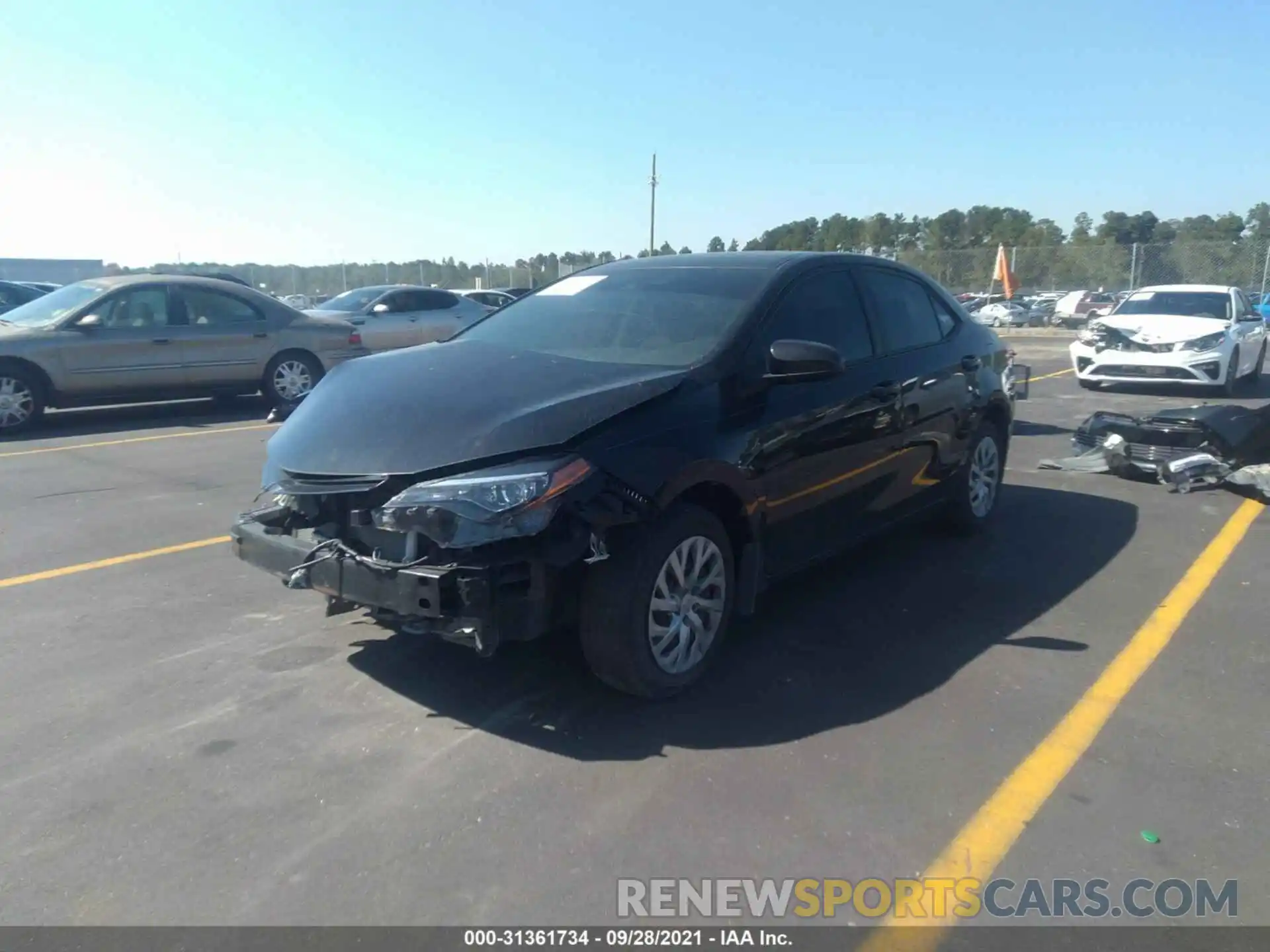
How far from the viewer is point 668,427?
12.3ft

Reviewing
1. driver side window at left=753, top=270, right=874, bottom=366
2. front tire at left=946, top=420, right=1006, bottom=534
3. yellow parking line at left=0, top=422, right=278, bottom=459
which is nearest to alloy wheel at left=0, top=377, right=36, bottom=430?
yellow parking line at left=0, top=422, right=278, bottom=459

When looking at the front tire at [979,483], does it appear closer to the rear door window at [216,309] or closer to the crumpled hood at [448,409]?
the crumpled hood at [448,409]

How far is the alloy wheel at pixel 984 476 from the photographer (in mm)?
6195

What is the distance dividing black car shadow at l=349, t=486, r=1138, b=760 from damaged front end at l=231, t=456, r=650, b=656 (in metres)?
0.47

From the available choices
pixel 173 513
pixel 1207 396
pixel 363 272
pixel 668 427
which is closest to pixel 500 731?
pixel 668 427

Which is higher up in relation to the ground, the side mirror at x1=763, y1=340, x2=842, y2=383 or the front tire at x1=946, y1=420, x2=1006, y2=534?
the side mirror at x1=763, y1=340, x2=842, y2=383

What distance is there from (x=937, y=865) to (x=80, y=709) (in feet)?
10.2

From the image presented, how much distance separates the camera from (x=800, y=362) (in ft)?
13.5

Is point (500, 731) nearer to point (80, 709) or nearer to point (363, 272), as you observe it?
point (80, 709)

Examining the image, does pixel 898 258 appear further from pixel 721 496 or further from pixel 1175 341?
pixel 721 496

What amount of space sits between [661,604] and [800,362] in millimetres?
1203

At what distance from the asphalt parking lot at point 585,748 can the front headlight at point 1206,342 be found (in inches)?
348

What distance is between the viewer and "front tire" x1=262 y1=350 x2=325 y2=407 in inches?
473

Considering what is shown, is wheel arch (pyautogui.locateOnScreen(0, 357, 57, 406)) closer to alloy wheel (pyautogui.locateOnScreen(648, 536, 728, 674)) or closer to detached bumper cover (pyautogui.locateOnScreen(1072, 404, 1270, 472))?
alloy wheel (pyautogui.locateOnScreen(648, 536, 728, 674))
